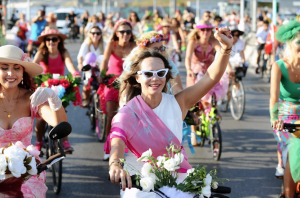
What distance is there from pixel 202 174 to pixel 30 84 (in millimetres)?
2038

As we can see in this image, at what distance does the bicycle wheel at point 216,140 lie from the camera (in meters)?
7.59

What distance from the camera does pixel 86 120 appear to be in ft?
36.3

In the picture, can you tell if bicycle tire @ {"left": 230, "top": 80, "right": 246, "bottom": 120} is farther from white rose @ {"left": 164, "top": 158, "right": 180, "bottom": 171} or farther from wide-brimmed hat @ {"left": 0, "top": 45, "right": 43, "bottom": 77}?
white rose @ {"left": 164, "top": 158, "right": 180, "bottom": 171}

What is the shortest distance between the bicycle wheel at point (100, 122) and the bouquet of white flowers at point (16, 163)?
535 centimetres

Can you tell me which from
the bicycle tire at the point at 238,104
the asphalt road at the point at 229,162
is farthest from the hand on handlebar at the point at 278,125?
the bicycle tire at the point at 238,104

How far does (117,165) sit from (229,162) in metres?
4.62

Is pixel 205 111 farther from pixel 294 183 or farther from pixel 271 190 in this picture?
pixel 294 183

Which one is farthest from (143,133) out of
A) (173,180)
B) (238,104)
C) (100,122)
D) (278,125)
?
(238,104)

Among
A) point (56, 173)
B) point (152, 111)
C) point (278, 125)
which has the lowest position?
point (56, 173)

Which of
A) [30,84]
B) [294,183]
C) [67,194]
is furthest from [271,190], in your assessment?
[30,84]

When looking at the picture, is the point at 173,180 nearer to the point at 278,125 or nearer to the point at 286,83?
the point at 278,125

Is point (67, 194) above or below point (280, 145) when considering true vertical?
below

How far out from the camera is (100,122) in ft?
30.6

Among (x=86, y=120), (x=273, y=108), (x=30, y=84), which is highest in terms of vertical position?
(x=30, y=84)
